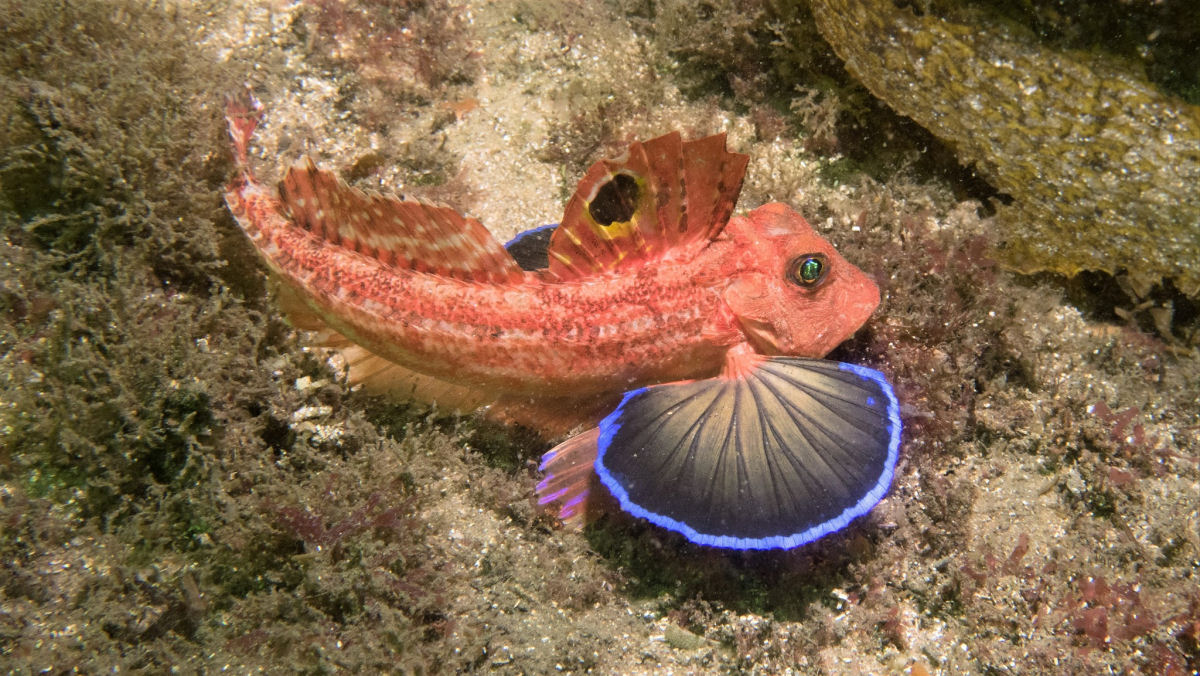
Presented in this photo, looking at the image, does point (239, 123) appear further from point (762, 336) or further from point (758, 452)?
point (758, 452)

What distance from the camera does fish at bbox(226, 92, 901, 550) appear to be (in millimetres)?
3006

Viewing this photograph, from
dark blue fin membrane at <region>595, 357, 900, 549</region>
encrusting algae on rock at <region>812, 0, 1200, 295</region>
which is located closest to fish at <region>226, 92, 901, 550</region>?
dark blue fin membrane at <region>595, 357, 900, 549</region>

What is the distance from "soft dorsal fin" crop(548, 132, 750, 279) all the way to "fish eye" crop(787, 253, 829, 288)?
439 millimetres

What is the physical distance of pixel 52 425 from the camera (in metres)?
3.05

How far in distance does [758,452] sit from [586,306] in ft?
3.82

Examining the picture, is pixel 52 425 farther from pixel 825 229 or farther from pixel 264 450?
pixel 825 229

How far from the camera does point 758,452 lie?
3082 millimetres

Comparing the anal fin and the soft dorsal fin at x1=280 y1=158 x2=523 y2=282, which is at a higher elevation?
the soft dorsal fin at x1=280 y1=158 x2=523 y2=282

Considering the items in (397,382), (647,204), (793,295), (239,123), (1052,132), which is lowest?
(397,382)

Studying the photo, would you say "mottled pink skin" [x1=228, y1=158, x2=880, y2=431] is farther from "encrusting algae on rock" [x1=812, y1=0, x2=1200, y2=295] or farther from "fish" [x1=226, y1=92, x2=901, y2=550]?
"encrusting algae on rock" [x1=812, y1=0, x2=1200, y2=295]

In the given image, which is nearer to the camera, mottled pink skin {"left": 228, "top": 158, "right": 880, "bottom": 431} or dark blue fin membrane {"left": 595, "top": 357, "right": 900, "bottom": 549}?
dark blue fin membrane {"left": 595, "top": 357, "right": 900, "bottom": 549}

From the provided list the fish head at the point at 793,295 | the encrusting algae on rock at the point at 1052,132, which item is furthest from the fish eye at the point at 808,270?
the encrusting algae on rock at the point at 1052,132

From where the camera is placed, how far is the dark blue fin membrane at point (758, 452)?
2916 millimetres

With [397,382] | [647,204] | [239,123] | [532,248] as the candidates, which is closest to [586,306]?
[647,204]
